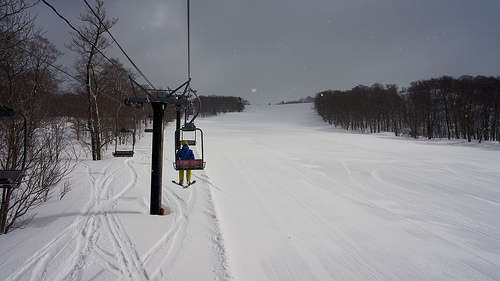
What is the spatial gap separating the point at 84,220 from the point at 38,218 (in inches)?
51.1

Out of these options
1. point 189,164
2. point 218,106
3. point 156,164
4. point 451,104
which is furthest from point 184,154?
point 218,106

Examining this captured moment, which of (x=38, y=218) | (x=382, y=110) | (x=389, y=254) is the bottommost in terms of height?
(x=389, y=254)

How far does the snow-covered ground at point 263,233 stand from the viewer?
4305mm

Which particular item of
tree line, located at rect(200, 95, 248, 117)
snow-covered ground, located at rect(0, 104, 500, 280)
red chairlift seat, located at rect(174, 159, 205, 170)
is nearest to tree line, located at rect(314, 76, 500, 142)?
snow-covered ground, located at rect(0, 104, 500, 280)

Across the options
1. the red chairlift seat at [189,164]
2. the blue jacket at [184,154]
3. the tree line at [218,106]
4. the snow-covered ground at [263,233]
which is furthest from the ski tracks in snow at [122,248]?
the tree line at [218,106]

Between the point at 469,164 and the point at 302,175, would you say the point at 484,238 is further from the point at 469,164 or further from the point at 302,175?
the point at 469,164

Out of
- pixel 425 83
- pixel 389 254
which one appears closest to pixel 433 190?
pixel 389 254

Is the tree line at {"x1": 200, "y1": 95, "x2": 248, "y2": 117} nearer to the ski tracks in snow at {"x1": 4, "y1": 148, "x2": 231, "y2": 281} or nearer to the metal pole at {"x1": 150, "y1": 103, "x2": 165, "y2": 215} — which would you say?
the metal pole at {"x1": 150, "y1": 103, "x2": 165, "y2": 215}

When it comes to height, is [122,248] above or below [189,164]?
below

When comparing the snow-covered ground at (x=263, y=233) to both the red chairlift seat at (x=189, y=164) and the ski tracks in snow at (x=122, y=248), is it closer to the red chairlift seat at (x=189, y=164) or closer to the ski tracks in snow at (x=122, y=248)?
the ski tracks in snow at (x=122, y=248)

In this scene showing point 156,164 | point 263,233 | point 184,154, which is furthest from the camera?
point 184,154

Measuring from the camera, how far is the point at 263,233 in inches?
232

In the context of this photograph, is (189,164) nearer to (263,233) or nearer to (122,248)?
(122,248)

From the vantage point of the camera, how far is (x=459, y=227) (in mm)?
6445
